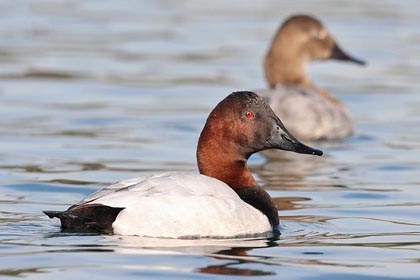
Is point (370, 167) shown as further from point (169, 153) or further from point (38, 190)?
point (38, 190)

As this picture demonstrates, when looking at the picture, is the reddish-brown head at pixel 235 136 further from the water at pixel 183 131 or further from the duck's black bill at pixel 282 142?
the water at pixel 183 131

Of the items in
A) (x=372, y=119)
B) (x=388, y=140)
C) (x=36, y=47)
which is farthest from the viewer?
(x=36, y=47)

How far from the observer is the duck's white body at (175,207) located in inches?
271

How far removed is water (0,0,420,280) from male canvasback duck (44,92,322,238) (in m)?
0.10

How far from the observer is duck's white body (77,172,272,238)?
689 cm

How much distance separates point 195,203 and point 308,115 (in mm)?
5331

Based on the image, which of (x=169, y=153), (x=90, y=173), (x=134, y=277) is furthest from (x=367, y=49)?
(x=134, y=277)

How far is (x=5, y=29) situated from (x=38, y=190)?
9.49m

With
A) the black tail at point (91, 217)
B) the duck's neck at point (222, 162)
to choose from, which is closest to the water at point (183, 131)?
the black tail at point (91, 217)

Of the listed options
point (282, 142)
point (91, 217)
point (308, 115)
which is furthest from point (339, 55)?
point (91, 217)

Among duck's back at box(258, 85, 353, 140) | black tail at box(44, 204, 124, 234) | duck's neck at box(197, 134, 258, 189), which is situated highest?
duck's neck at box(197, 134, 258, 189)

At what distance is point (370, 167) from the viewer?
1055 centimetres

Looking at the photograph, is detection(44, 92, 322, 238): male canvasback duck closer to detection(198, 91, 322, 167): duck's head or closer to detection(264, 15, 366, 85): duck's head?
detection(198, 91, 322, 167): duck's head

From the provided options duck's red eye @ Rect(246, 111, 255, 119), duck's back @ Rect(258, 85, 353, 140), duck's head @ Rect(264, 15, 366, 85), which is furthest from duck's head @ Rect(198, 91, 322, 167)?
duck's head @ Rect(264, 15, 366, 85)
